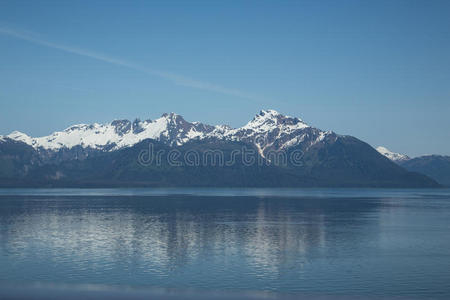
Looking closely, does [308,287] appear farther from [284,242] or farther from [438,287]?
[284,242]

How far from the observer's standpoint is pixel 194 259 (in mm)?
64000

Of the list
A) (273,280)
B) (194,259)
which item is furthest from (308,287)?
(194,259)

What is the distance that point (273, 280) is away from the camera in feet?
168

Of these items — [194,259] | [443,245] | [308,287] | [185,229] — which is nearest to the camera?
[308,287]

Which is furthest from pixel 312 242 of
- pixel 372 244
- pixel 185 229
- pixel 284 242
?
pixel 185 229

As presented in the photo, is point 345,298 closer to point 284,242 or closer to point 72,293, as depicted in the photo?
point 72,293

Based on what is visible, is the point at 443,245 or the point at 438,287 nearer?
the point at 438,287

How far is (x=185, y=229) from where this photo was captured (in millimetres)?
101688

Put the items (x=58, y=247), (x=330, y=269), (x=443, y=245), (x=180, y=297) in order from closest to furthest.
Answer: (x=180, y=297), (x=330, y=269), (x=58, y=247), (x=443, y=245)

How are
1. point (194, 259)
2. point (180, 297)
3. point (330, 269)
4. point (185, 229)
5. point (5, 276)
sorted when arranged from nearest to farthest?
point (180, 297) < point (5, 276) < point (330, 269) < point (194, 259) < point (185, 229)

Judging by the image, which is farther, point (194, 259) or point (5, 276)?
point (194, 259)

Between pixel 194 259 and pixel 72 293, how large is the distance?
2332 cm

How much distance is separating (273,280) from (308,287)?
4203 mm

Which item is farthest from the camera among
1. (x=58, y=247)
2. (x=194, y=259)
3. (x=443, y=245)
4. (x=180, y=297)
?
(x=443, y=245)
